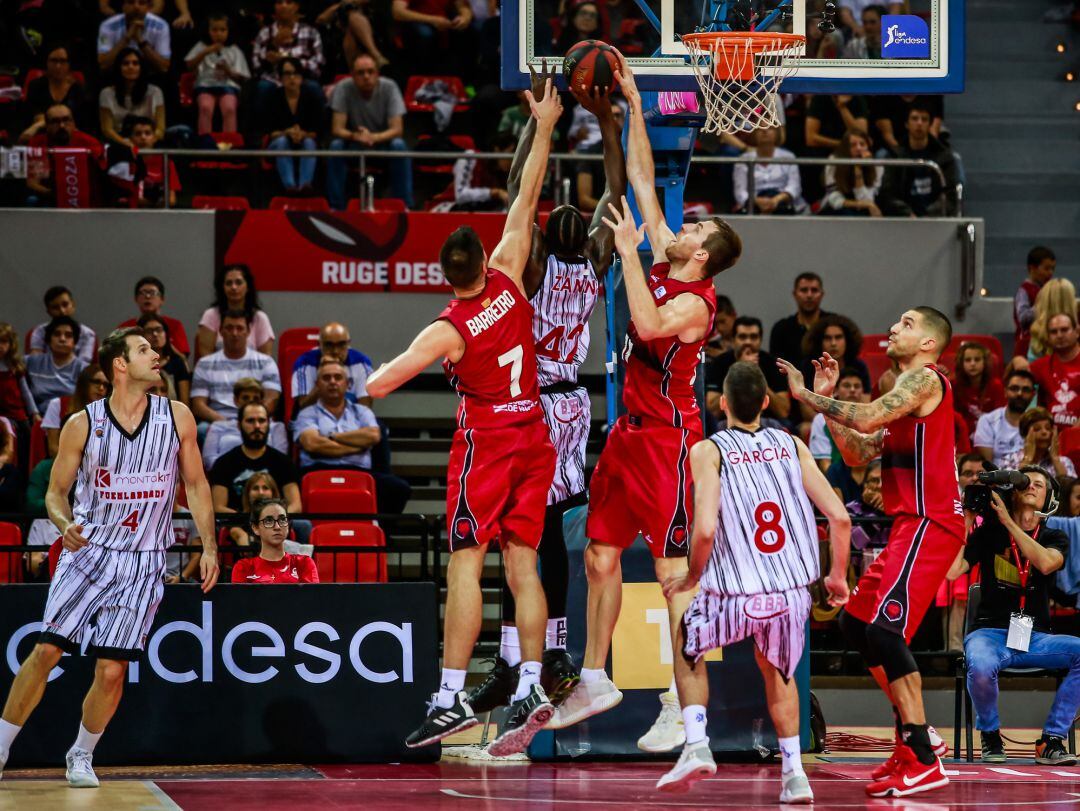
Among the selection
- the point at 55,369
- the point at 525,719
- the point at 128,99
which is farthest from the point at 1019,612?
the point at 128,99

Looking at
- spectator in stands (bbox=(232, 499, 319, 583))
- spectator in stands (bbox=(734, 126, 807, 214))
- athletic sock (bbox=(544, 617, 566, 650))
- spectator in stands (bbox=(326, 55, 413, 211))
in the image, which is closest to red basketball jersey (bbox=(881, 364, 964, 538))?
athletic sock (bbox=(544, 617, 566, 650))

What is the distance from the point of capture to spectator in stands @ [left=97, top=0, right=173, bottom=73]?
1577cm

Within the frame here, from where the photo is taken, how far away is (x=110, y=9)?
53.6 ft

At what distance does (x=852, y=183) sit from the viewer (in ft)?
52.3

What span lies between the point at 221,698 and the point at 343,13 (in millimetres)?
8811

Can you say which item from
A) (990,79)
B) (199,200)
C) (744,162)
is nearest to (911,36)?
(744,162)

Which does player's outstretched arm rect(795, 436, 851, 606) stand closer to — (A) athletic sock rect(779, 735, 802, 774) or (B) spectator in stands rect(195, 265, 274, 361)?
(A) athletic sock rect(779, 735, 802, 774)

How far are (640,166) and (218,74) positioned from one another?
28.9ft

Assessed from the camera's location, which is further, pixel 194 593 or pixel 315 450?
pixel 315 450

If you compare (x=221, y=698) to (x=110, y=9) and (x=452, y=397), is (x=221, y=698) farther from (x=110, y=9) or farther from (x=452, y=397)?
(x=110, y=9)

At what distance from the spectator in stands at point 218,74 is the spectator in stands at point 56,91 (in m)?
1.10

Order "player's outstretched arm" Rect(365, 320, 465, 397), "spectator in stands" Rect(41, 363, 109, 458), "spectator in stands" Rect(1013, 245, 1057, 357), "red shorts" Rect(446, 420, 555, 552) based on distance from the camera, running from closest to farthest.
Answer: "player's outstretched arm" Rect(365, 320, 465, 397)
"red shorts" Rect(446, 420, 555, 552)
"spectator in stands" Rect(41, 363, 109, 458)
"spectator in stands" Rect(1013, 245, 1057, 357)

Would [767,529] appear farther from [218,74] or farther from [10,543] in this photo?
[218,74]

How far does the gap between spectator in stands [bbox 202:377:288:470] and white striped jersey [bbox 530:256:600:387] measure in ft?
13.4
